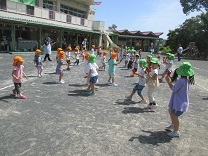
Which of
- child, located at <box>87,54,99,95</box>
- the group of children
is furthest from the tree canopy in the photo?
child, located at <box>87,54,99,95</box>

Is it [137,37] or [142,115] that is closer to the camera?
[142,115]

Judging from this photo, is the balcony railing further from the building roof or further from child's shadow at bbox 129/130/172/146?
the building roof

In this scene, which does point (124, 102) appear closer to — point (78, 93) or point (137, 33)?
point (78, 93)

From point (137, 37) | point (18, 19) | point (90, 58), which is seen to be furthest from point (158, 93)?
point (137, 37)

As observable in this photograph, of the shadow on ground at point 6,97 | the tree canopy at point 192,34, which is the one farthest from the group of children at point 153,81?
the tree canopy at point 192,34

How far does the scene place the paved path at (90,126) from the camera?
4.22m

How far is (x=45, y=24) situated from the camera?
2356 centimetres

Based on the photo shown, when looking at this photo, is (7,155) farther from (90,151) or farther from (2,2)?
(2,2)

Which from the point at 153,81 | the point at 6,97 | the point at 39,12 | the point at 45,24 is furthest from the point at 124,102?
the point at 39,12

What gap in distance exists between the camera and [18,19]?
20750 millimetres

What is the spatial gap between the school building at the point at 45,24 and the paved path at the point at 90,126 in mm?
14386

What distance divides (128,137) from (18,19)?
18.8 meters

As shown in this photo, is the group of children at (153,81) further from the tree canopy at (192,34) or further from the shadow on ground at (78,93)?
the tree canopy at (192,34)

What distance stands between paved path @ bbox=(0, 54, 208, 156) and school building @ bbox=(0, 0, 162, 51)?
1439 cm
